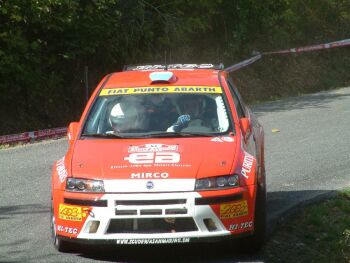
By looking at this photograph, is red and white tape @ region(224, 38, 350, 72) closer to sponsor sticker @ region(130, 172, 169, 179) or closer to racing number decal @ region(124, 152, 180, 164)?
racing number decal @ region(124, 152, 180, 164)

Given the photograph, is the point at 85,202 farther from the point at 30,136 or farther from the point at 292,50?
the point at 292,50

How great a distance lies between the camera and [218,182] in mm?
5965

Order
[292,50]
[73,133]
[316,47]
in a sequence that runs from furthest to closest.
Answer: [316,47] → [292,50] → [73,133]

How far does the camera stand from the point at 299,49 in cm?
2564

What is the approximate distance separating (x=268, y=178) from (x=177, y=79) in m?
2.92

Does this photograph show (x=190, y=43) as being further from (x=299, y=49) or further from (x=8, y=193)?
(x=8, y=193)

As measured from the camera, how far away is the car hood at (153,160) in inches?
233

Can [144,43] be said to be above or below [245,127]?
below

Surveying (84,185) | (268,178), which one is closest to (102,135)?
(84,185)

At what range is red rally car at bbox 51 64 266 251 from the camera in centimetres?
584

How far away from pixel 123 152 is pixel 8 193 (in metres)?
3.17

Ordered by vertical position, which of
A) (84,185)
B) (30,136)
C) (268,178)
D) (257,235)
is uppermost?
(84,185)

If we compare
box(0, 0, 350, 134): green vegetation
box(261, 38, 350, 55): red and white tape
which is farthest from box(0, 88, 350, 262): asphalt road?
box(261, 38, 350, 55): red and white tape

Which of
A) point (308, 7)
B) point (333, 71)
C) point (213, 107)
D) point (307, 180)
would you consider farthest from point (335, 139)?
point (308, 7)
